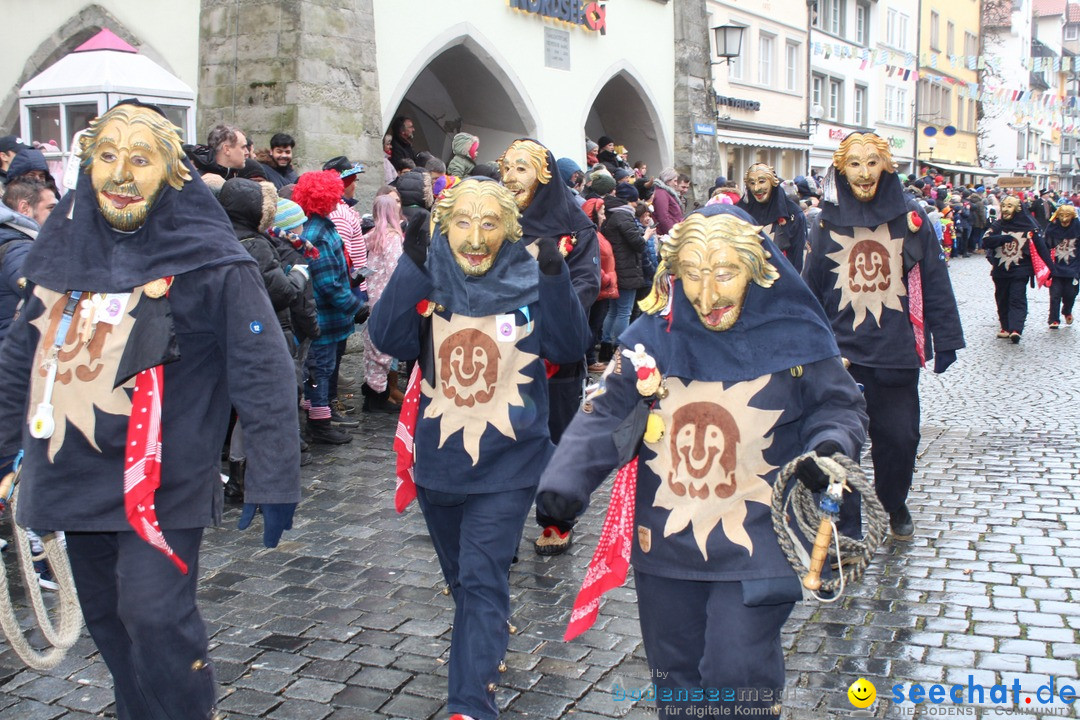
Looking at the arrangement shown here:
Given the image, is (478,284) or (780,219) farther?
(780,219)

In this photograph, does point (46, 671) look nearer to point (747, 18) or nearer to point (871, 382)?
point (871, 382)

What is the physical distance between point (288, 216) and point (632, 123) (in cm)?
1533

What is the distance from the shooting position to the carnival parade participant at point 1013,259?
1458cm

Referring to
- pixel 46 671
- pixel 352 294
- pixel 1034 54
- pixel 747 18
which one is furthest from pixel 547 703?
pixel 1034 54

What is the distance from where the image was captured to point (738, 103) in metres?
27.1

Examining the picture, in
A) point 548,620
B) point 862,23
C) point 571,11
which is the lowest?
point 548,620

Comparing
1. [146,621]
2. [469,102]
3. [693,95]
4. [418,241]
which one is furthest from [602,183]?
[693,95]

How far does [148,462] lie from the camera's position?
3086mm

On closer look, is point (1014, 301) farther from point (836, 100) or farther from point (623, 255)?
point (836, 100)

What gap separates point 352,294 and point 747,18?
21842 mm

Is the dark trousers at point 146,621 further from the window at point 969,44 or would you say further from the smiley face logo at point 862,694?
the window at point 969,44

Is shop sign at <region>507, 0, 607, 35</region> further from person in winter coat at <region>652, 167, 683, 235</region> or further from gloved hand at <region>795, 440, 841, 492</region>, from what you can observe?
gloved hand at <region>795, 440, 841, 492</region>

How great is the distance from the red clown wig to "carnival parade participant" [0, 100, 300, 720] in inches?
176

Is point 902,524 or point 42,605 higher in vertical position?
point 42,605
